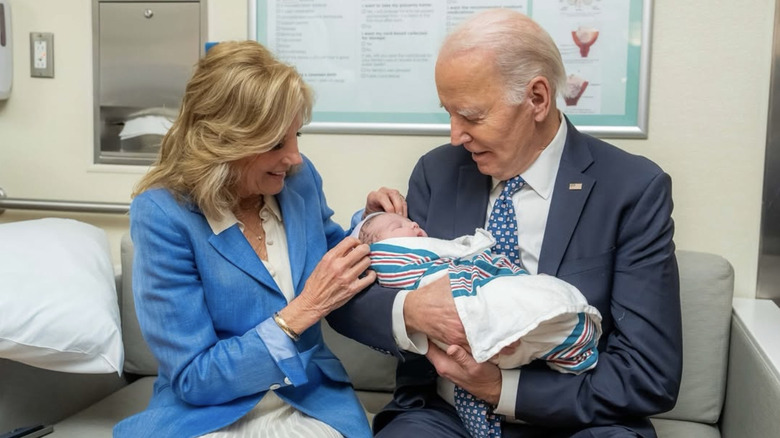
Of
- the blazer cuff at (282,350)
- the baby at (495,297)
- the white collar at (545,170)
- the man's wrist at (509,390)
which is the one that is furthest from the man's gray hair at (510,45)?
the blazer cuff at (282,350)

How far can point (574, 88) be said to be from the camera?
2.21 m

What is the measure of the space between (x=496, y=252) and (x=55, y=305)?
112cm

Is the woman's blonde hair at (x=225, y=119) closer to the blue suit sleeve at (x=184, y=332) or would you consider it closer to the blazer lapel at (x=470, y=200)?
the blue suit sleeve at (x=184, y=332)

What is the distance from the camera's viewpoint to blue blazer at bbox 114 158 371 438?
162 centimetres

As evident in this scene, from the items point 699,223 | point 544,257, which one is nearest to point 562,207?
point 544,257

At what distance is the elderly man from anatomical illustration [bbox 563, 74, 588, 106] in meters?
0.43

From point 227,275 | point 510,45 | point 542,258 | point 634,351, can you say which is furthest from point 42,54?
point 634,351

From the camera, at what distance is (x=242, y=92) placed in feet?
5.27

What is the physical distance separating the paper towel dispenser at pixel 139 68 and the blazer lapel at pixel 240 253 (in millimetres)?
976

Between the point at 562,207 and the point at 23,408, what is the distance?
1518mm

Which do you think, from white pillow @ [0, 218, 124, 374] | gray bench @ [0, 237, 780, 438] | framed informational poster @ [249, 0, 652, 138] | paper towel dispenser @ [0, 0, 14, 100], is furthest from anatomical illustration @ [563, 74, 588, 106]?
paper towel dispenser @ [0, 0, 14, 100]

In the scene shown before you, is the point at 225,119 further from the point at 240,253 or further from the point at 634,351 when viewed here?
the point at 634,351

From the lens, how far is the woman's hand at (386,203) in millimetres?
1914

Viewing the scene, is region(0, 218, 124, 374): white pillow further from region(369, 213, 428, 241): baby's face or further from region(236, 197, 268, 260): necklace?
region(369, 213, 428, 241): baby's face
